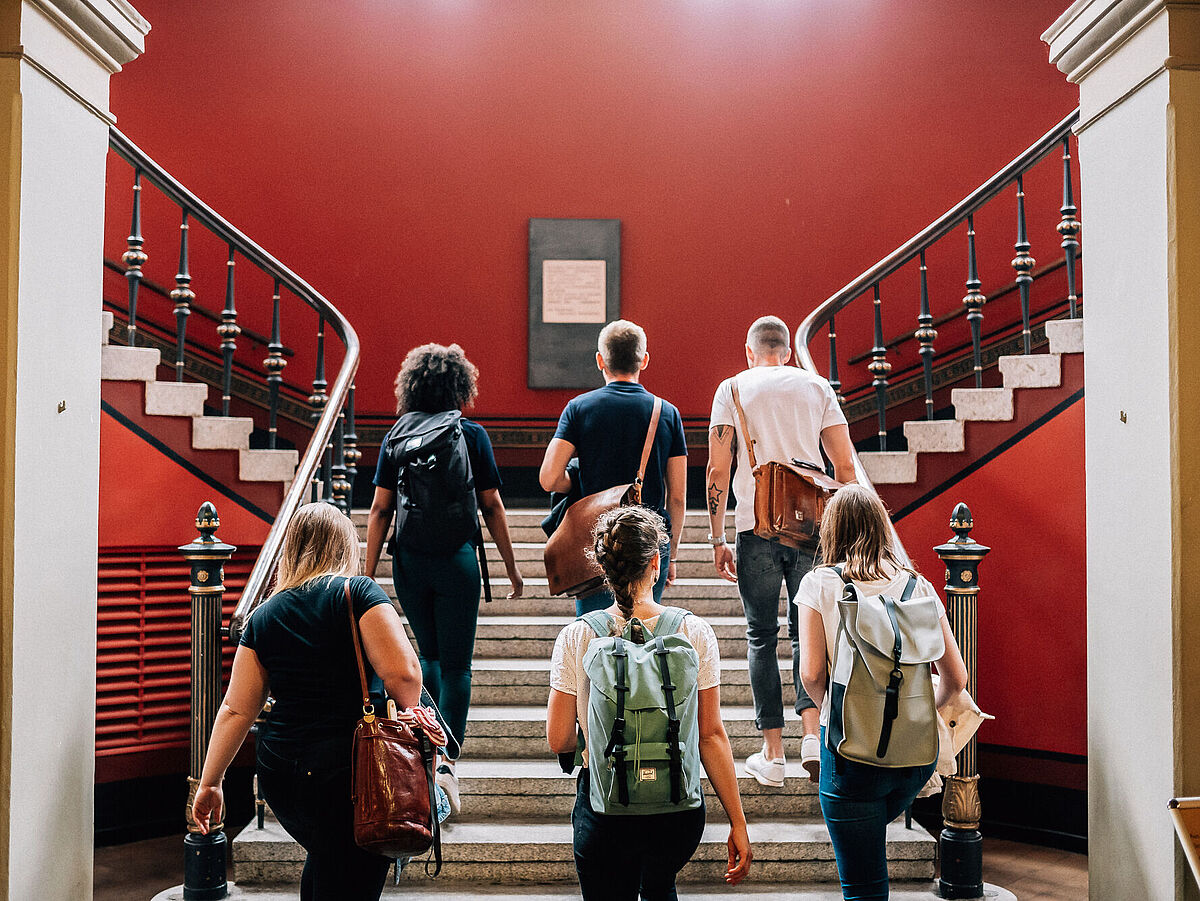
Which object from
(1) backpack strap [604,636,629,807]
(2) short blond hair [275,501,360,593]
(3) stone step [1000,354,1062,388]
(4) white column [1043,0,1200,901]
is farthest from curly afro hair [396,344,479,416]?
(3) stone step [1000,354,1062,388]

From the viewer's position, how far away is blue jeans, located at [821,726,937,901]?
221cm

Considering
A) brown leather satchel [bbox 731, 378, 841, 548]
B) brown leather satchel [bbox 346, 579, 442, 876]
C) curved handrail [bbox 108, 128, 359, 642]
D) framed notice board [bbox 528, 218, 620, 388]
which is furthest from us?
framed notice board [bbox 528, 218, 620, 388]

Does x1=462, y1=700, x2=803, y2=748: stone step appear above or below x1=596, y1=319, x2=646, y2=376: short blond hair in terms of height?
below

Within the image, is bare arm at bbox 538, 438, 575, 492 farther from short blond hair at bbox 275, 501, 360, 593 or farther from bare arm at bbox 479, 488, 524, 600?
short blond hair at bbox 275, 501, 360, 593

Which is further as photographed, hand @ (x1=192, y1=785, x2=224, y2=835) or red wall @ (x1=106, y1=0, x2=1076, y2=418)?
red wall @ (x1=106, y1=0, x2=1076, y2=418)

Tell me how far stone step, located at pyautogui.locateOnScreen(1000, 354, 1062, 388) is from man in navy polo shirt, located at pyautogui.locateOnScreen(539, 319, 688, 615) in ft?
6.90

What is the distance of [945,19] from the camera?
6992mm

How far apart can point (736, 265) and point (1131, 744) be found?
209 inches

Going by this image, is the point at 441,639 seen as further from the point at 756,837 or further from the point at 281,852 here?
the point at 756,837

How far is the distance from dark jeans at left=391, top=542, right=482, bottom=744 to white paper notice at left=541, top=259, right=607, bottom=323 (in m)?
4.28

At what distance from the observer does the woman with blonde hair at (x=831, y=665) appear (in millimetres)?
Answer: 2221

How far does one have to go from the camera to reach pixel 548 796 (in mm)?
3527

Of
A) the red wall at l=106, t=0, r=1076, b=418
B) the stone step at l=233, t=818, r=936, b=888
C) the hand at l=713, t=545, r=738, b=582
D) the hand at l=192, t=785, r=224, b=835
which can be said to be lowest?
the stone step at l=233, t=818, r=936, b=888

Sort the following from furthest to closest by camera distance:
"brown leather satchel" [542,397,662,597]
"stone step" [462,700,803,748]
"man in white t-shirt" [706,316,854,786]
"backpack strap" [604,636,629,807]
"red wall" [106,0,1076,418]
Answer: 1. "red wall" [106,0,1076,418]
2. "stone step" [462,700,803,748]
3. "man in white t-shirt" [706,316,854,786]
4. "brown leather satchel" [542,397,662,597]
5. "backpack strap" [604,636,629,807]
